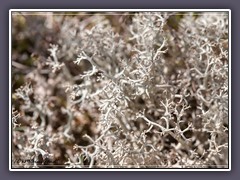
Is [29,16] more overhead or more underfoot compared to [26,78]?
more overhead

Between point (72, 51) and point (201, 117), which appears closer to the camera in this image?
point (201, 117)

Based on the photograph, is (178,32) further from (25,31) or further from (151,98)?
(25,31)
